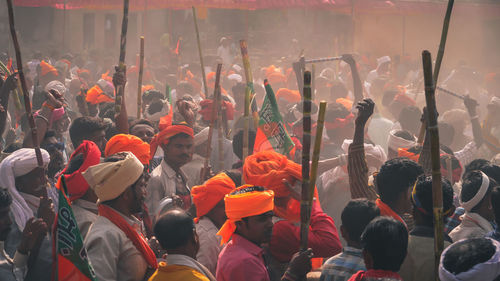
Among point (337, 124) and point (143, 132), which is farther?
point (337, 124)

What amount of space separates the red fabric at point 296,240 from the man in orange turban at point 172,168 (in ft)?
5.54

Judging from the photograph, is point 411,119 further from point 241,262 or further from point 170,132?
point 241,262

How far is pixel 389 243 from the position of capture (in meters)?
3.12

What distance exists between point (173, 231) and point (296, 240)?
803 mm

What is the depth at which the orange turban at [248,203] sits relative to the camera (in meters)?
3.66

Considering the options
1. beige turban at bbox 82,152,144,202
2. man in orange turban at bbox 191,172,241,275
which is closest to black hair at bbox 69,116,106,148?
man in orange turban at bbox 191,172,241,275

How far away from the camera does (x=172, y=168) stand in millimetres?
5609

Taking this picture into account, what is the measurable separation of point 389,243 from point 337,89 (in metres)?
8.94

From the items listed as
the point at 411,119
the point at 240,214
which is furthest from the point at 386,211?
the point at 411,119

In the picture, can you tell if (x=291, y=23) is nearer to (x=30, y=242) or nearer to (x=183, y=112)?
(x=183, y=112)

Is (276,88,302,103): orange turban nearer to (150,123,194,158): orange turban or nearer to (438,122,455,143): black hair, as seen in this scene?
(438,122,455,143): black hair

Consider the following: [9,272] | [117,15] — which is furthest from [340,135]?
[117,15]

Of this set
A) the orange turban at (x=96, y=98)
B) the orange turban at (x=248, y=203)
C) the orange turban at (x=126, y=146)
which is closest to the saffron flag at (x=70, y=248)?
the orange turban at (x=248, y=203)

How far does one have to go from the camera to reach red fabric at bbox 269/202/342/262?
3.88 m
